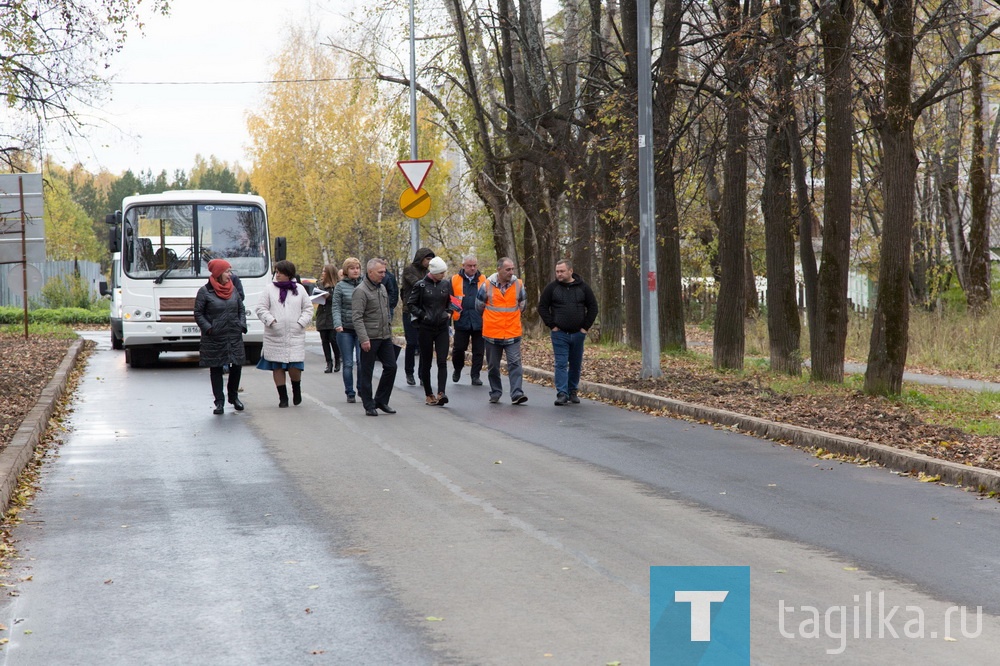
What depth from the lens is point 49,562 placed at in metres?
6.76

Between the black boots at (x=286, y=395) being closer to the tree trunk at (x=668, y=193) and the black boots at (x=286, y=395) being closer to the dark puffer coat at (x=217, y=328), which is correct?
the dark puffer coat at (x=217, y=328)

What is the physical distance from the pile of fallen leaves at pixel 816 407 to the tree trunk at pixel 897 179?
107 centimetres

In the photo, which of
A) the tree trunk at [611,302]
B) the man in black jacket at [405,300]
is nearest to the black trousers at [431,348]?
the man in black jacket at [405,300]

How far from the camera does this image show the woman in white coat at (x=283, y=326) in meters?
15.1

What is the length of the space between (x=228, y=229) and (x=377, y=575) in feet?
56.1

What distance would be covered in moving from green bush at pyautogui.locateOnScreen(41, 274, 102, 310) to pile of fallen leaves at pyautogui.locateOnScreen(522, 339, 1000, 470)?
29700 millimetres

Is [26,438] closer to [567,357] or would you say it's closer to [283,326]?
[283,326]

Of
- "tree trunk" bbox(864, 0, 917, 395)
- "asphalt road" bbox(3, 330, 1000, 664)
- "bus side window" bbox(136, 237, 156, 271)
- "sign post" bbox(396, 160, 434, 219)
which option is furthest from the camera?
"sign post" bbox(396, 160, 434, 219)

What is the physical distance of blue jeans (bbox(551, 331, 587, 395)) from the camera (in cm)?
1552

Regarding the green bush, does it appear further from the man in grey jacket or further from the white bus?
the man in grey jacket

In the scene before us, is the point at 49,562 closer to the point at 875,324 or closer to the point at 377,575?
the point at 377,575

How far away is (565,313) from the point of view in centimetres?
1535

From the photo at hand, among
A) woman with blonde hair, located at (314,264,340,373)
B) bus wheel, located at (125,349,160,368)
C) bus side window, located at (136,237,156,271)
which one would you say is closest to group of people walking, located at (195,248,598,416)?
woman with blonde hair, located at (314,264,340,373)

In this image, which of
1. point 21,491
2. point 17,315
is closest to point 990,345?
point 21,491
